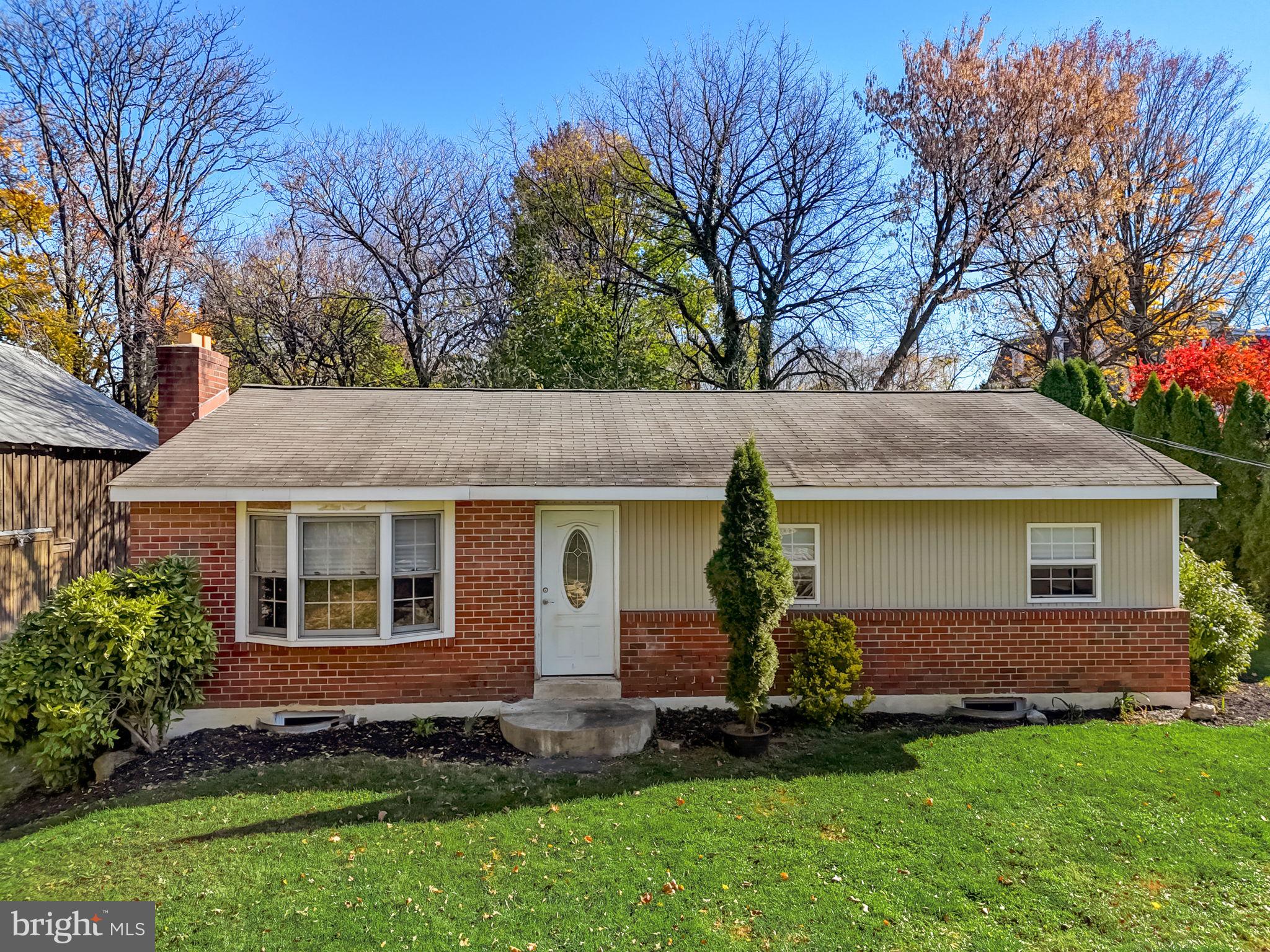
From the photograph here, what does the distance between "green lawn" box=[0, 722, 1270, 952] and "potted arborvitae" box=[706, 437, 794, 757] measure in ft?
2.00

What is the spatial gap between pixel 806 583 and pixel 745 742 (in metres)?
2.37

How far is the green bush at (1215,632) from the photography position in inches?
369

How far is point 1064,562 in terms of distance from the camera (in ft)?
29.9

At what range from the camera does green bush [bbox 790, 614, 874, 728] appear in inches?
324

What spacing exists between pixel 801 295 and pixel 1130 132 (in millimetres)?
10599

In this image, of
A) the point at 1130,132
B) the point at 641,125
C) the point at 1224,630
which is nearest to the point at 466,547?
the point at 1224,630

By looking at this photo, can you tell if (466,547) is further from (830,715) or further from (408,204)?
(408,204)

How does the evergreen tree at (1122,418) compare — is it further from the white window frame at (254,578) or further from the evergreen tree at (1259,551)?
the white window frame at (254,578)

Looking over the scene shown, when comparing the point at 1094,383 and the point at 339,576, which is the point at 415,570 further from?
the point at 1094,383

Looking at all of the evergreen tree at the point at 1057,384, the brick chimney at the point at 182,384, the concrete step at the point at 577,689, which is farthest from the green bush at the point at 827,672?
the evergreen tree at the point at 1057,384

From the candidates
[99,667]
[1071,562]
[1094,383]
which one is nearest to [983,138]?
[1094,383]

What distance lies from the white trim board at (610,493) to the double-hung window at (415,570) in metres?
0.52

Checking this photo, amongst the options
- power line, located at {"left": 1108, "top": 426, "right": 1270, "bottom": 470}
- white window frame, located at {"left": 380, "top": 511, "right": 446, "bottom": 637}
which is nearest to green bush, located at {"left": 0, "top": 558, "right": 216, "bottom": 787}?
white window frame, located at {"left": 380, "top": 511, "right": 446, "bottom": 637}

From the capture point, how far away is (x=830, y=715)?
8.22 meters
